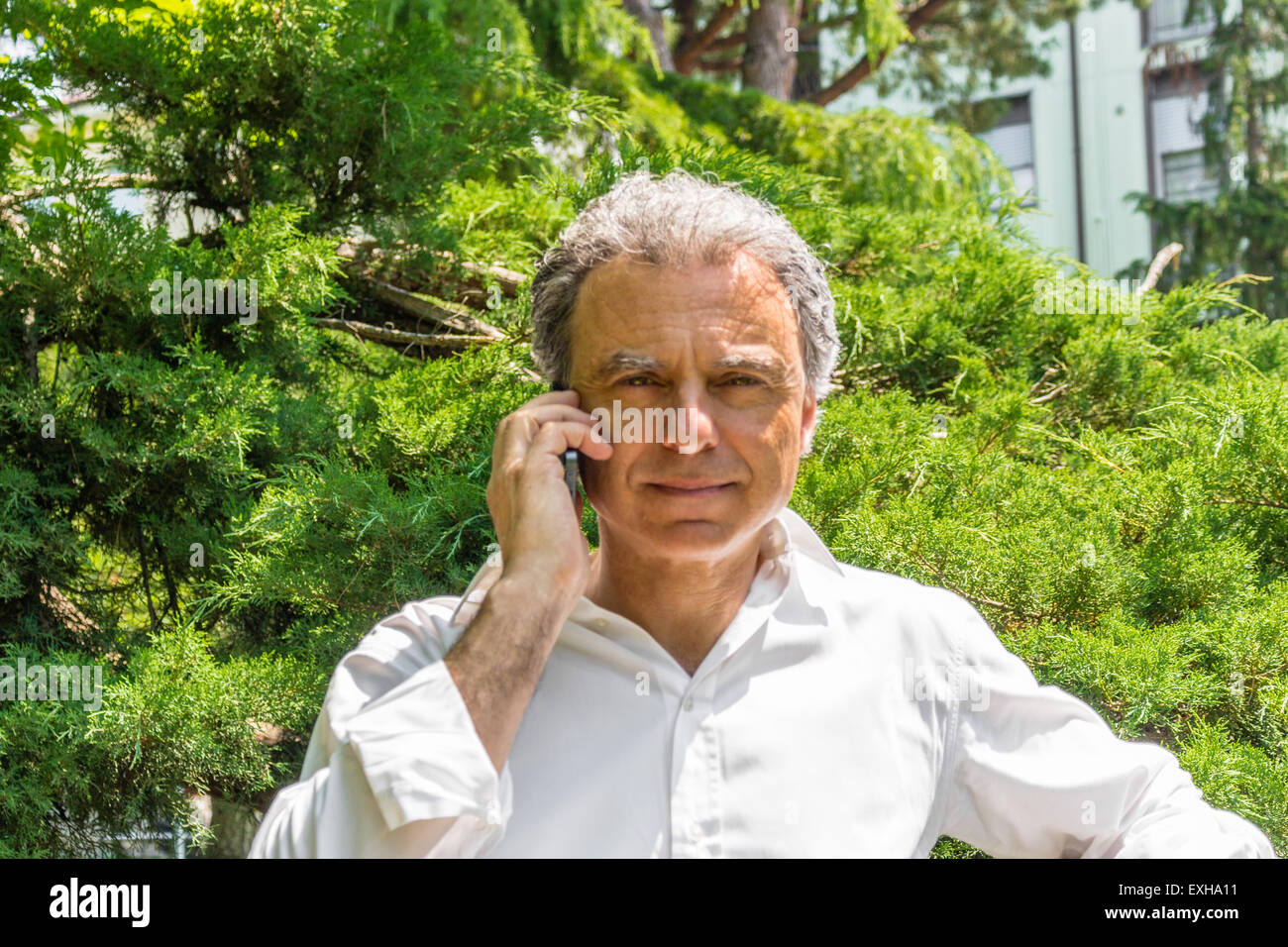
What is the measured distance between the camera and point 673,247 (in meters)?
1.98

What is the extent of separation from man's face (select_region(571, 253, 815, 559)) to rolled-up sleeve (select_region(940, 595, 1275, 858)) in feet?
1.49

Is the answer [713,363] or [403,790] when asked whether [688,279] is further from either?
[403,790]

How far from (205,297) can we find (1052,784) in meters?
2.46

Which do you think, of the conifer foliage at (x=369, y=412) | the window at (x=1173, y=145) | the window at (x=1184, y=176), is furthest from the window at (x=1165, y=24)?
the conifer foliage at (x=369, y=412)

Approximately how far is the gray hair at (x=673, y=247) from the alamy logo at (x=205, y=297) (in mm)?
1410

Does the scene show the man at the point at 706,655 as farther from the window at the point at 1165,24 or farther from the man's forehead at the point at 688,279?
the window at the point at 1165,24

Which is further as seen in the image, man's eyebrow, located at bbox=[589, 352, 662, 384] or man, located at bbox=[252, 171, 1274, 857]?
man's eyebrow, located at bbox=[589, 352, 662, 384]

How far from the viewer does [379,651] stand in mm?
1877

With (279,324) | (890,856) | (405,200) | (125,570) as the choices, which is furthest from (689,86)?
(890,856)

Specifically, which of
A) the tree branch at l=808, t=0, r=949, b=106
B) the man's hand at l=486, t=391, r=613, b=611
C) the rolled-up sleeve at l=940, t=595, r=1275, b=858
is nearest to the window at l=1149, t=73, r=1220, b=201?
the tree branch at l=808, t=0, r=949, b=106

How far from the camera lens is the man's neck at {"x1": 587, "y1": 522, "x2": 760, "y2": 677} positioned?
202 cm

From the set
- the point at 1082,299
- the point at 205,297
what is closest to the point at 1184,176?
the point at 1082,299

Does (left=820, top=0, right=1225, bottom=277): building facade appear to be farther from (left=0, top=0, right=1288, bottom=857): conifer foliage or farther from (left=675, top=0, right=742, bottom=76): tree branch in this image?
(left=0, top=0, right=1288, bottom=857): conifer foliage
